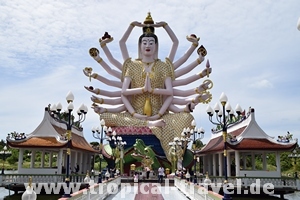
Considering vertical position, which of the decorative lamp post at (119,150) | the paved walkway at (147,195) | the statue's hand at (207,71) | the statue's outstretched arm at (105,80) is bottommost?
the paved walkway at (147,195)

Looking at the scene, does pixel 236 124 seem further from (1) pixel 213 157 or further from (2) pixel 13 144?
(2) pixel 13 144

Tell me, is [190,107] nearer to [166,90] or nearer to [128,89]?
[166,90]

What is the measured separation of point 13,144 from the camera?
20.4 m

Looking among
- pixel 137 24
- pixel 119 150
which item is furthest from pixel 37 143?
pixel 137 24

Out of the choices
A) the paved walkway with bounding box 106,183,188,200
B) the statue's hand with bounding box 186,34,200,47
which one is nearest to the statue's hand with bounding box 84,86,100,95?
the statue's hand with bounding box 186,34,200,47

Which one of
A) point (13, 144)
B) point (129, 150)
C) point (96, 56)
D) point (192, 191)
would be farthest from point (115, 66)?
point (192, 191)

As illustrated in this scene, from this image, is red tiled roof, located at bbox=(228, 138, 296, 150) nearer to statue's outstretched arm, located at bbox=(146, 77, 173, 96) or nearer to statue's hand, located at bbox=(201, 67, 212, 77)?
statue's hand, located at bbox=(201, 67, 212, 77)

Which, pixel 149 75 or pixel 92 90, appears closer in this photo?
pixel 149 75

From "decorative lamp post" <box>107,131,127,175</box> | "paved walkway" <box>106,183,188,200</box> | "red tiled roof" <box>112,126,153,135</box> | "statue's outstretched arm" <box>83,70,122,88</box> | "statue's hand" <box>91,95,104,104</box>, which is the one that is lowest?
"paved walkway" <box>106,183,188,200</box>

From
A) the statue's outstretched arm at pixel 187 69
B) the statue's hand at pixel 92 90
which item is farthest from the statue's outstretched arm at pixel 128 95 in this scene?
the statue's outstretched arm at pixel 187 69

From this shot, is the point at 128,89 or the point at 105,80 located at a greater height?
the point at 105,80

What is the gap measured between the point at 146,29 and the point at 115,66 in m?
4.70

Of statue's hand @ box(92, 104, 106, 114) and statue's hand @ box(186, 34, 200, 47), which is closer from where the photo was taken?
statue's hand @ box(92, 104, 106, 114)

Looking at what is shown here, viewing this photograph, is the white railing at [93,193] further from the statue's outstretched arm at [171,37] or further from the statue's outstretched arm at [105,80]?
the statue's outstretched arm at [171,37]
